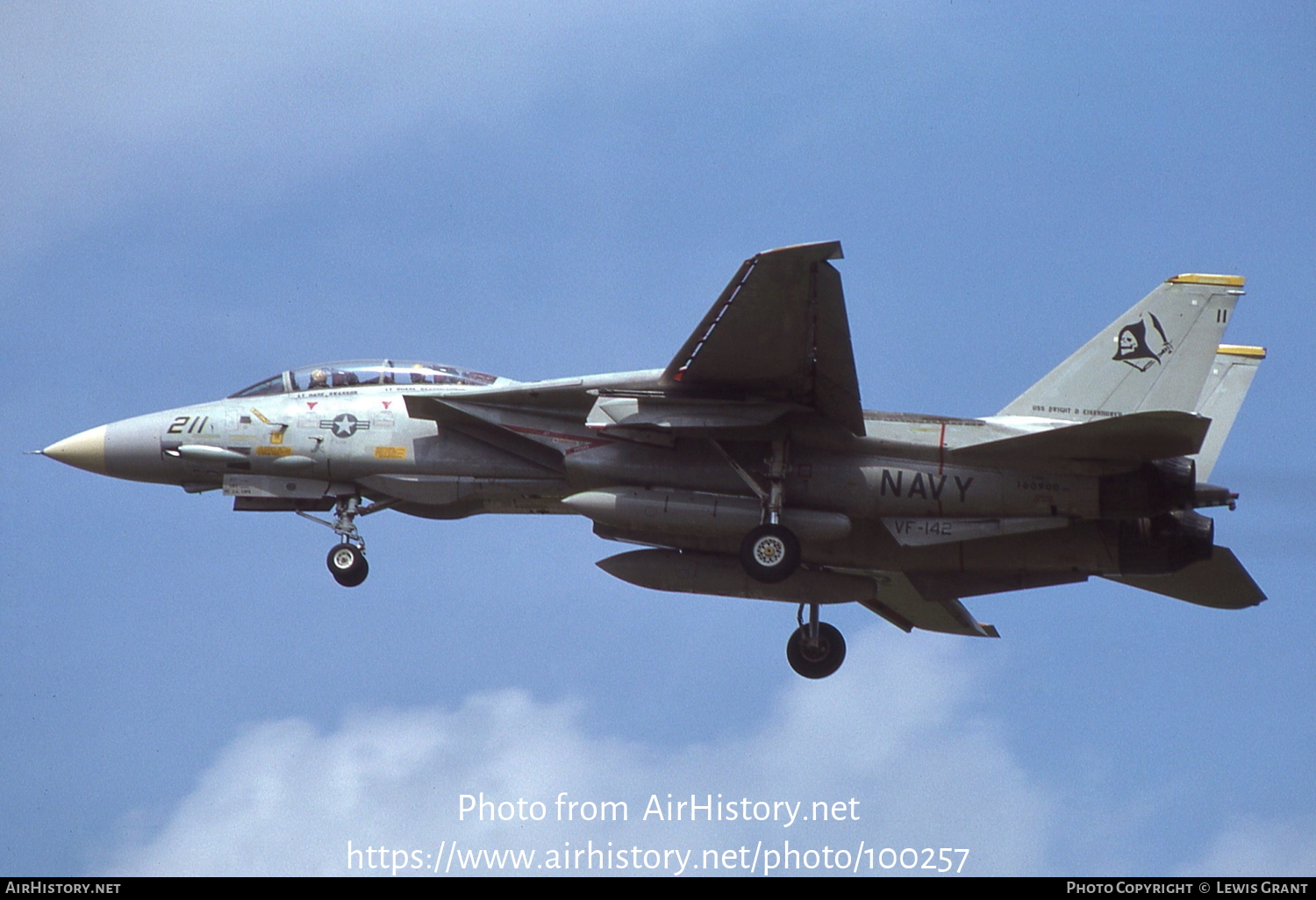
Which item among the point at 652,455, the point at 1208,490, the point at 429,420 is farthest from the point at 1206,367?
the point at 429,420

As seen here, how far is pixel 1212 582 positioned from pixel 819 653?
17.0 feet

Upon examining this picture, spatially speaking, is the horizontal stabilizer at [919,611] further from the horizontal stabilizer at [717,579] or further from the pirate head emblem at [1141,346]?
the pirate head emblem at [1141,346]

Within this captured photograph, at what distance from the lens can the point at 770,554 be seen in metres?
18.9

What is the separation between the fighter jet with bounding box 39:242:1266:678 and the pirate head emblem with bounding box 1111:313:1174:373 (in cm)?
3

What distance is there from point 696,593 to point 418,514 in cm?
383

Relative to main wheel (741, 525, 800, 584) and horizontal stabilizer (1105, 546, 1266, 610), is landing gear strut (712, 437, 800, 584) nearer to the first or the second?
main wheel (741, 525, 800, 584)

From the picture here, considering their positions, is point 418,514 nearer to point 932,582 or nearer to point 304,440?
point 304,440

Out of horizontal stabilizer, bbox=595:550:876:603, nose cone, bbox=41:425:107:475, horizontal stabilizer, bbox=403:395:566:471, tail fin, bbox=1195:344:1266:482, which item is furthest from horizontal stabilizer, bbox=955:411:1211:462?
nose cone, bbox=41:425:107:475

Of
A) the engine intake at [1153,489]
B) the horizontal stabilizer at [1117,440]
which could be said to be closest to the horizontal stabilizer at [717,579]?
the horizontal stabilizer at [1117,440]

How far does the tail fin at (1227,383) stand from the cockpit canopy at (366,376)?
9559 mm

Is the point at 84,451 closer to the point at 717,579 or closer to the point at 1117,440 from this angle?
the point at 717,579

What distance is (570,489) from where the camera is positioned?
2012 cm

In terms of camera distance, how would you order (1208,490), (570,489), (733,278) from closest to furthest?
1. (733,278)
2. (1208,490)
3. (570,489)

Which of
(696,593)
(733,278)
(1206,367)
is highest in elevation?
(733,278)
